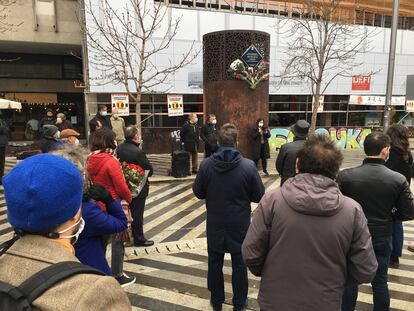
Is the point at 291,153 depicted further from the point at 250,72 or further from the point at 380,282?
the point at 250,72

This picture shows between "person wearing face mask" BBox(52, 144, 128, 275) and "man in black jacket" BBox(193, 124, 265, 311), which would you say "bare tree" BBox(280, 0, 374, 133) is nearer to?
"man in black jacket" BBox(193, 124, 265, 311)

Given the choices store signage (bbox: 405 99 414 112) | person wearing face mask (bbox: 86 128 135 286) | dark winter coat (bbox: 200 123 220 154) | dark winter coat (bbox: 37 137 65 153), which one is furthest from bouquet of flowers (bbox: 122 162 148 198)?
store signage (bbox: 405 99 414 112)

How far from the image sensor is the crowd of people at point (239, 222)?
1.19m

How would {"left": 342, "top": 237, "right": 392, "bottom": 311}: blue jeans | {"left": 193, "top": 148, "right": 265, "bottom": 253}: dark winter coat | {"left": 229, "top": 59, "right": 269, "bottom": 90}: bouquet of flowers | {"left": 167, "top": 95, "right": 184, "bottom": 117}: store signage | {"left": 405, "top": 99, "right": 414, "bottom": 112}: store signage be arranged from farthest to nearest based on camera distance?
{"left": 167, "top": 95, "right": 184, "bottom": 117}: store signage, {"left": 405, "top": 99, "right": 414, "bottom": 112}: store signage, {"left": 229, "top": 59, "right": 269, "bottom": 90}: bouquet of flowers, {"left": 193, "top": 148, "right": 265, "bottom": 253}: dark winter coat, {"left": 342, "top": 237, "right": 392, "bottom": 311}: blue jeans

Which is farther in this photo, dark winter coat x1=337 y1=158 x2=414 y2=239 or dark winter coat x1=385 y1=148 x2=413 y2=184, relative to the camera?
dark winter coat x1=385 y1=148 x2=413 y2=184

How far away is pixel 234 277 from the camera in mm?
3750

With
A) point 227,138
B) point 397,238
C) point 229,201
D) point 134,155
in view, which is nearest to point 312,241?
point 229,201

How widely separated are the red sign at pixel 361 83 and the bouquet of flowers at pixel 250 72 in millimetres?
10970

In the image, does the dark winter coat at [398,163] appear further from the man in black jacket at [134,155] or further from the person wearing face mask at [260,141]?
the person wearing face mask at [260,141]

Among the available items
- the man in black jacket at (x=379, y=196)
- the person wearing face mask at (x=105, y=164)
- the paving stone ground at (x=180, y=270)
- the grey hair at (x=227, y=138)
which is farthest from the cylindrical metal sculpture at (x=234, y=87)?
the man in black jacket at (x=379, y=196)

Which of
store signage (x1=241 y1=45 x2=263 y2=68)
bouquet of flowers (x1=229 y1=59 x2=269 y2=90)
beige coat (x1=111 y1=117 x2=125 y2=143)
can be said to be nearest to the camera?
bouquet of flowers (x1=229 y1=59 x2=269 y2=90)

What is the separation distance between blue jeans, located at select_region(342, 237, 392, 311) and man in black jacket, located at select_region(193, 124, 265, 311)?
0.98m

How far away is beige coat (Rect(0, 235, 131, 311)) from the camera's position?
105 cm

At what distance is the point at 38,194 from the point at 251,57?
10.9m
